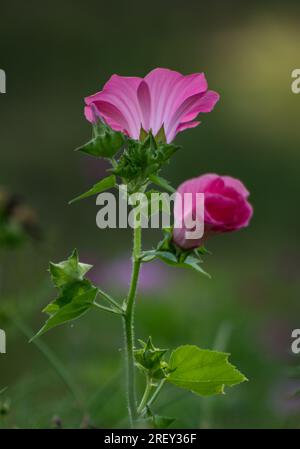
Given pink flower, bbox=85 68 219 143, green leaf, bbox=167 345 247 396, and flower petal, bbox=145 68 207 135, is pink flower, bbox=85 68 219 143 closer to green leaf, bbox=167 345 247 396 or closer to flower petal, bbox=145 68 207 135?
flower petal, bbox=145 68 207 135

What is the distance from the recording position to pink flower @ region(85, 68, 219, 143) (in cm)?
45

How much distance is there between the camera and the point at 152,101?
457mm

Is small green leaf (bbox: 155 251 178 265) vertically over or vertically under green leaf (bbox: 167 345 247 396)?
over

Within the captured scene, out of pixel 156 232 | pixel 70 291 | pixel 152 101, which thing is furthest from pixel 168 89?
pixel 156 232

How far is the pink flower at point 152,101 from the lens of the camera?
448 millimetres

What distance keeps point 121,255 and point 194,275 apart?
13 cm

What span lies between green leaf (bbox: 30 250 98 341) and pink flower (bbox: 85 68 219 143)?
0.07 meters

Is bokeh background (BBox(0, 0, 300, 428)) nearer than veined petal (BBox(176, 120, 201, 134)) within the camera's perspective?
No

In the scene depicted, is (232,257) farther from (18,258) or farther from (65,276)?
(65,276)

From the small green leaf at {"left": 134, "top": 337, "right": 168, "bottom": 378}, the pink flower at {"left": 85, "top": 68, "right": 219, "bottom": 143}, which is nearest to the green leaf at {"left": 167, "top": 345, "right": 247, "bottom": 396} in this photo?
the small green leaf at {"left": 134, "top": 337, "right": 168, "bottom": 378}


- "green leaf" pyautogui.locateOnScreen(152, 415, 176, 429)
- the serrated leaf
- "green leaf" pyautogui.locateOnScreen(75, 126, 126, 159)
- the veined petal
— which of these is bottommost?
"green leaf" pyautogui.locateOnScreen(152, 415, 176, 429)

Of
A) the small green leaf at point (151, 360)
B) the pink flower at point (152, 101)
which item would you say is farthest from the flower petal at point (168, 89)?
the small green leaf at point (151, 360)

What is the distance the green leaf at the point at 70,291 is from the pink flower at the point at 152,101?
72 millimetres
